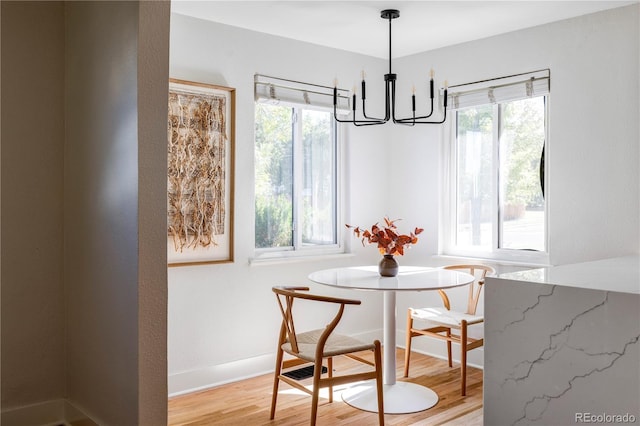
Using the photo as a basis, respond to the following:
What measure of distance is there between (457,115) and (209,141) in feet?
6.37

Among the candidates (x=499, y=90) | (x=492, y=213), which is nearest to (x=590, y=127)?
(x=499, y=90)

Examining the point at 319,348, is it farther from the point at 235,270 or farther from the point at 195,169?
the point at 195,169

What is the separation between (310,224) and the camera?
445 centimetres

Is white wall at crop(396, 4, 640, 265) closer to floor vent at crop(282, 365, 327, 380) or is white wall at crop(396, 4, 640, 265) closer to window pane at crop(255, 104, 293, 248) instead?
window pane at crop(255, 104, 293, 248)

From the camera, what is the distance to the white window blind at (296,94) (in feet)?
13.1

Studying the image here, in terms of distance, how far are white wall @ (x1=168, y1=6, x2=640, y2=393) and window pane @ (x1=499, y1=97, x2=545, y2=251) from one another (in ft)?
0.57

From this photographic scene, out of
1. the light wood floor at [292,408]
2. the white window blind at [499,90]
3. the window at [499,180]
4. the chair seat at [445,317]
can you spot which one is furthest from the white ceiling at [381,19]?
the light wood floor at [292,408]

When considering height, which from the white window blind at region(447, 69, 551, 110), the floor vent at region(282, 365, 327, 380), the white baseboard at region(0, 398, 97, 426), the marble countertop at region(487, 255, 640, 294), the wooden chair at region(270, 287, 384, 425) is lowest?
the floor vent at region(282, 365, 327, 380)

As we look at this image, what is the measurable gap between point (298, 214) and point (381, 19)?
1.51 metres

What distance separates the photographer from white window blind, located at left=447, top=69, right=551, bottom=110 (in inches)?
151

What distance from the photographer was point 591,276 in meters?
2.23

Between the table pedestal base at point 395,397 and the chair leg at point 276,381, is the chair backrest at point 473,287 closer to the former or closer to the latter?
the table pedestal base at point 395,397

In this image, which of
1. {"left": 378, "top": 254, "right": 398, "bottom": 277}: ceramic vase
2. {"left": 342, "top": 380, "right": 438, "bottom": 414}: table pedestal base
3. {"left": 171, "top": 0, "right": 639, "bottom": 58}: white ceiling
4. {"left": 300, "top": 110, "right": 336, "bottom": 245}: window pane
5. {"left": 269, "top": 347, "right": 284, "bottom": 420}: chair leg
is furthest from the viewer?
{"left": 300, "top": 110, "right": 336, "bottom": 245}: window pane

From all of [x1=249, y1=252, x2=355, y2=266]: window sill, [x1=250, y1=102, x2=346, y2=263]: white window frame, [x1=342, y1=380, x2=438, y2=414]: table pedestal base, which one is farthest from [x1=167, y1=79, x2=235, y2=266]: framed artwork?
[x1=342, y1=380, x2=438, y2=414]: table pedestal base
